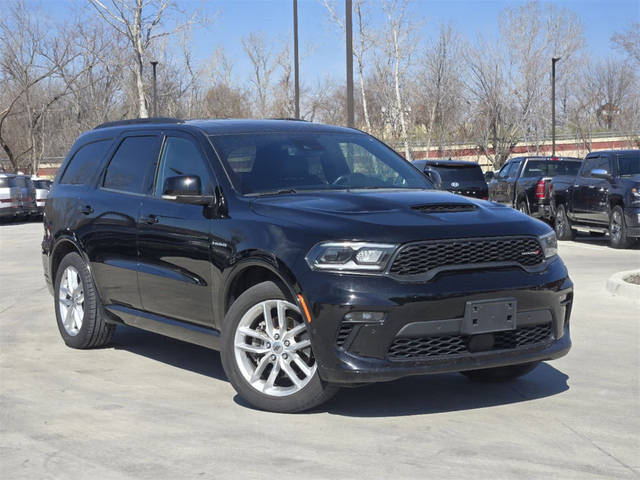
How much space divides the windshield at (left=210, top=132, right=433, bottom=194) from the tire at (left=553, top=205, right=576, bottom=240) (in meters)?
13.7

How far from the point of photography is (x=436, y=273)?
Answer: 5391 millimetres

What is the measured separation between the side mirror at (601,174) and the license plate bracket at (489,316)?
12.4m

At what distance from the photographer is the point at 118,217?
290 inches

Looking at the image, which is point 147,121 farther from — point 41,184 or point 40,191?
point 41,184

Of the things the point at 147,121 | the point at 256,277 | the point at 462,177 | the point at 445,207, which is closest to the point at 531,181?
the point at 462,177

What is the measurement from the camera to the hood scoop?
582cm

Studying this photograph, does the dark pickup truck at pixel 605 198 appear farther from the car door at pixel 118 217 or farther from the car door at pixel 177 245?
the car door at pixel 177 245

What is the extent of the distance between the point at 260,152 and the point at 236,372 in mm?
1584

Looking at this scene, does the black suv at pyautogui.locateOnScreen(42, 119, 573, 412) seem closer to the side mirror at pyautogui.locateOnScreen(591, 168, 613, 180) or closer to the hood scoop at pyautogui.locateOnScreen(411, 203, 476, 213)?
the hood scoop at pyautogui.locateOnScreen(411, 203, 476, 213)

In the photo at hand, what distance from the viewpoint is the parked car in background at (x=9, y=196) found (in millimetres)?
31125

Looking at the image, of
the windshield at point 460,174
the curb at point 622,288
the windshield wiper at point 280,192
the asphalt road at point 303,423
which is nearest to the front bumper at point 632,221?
the curb at point 622,288

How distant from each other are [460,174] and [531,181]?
1.78 metres

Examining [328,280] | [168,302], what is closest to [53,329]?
[168,302]

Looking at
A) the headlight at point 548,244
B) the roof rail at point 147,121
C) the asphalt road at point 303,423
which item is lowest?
the asphalt road at point 303,423
